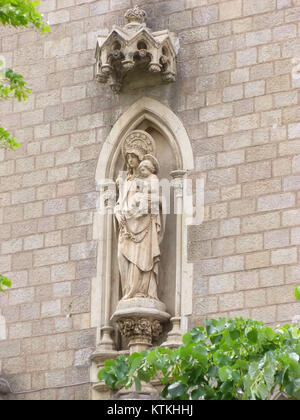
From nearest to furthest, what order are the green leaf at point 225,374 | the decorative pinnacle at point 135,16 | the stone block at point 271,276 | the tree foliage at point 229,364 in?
1. the tree foliage at point 229,364
2. the green leaf at point 225,374
3. the stone block at point 271,276
4. the decorative pinnacle at point 135,16

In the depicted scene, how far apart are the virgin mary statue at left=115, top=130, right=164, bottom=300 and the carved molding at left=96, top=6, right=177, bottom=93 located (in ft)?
2.58

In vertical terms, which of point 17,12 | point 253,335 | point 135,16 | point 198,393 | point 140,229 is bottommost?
point 198,393

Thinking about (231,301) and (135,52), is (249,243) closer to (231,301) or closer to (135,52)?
(231,301)

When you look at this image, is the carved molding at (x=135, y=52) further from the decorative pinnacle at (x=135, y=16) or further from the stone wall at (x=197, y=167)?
the stone wall at (x=197, y=167)

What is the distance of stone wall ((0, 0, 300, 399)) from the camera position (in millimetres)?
13469

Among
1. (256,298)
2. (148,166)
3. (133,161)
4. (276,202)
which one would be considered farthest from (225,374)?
(133,161)

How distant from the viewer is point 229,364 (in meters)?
11.0

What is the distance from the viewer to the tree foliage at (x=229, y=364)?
10.7 metres

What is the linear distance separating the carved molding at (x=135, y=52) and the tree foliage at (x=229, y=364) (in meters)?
3.61

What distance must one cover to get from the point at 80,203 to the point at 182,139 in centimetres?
116

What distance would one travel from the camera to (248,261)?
44.1ft

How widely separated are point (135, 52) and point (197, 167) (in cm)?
121

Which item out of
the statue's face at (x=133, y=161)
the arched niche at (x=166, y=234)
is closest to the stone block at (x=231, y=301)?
the arched niche at (x=166, y=234)
